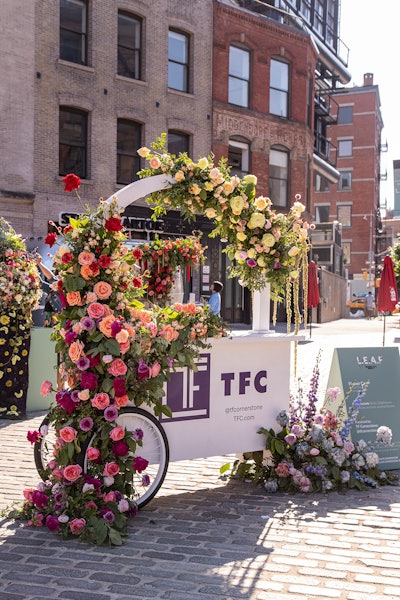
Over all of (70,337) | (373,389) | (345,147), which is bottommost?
(373,389)

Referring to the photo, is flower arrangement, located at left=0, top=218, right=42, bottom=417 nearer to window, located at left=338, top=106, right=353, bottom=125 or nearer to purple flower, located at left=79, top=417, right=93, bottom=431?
purple flower, located at left=79, top=417, right=93, bottom=431

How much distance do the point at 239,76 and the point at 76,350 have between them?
76.9 feet

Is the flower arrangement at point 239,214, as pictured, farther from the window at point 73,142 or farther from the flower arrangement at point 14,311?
the window at point 73,142

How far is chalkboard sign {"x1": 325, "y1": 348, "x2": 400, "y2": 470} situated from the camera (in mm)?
6453

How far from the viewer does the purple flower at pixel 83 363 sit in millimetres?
4848

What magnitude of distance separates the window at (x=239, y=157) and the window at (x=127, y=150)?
187 inches

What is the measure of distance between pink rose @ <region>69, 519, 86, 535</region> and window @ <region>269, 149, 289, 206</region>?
79.5 ft

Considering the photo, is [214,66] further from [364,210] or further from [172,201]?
[364,210]

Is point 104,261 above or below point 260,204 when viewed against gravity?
below

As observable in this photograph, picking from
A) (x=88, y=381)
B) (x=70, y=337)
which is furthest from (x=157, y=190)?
(x=88, y=381)

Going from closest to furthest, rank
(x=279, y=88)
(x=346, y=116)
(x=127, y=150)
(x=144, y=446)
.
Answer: (x=144, y=446)
(x=127, y=150)
(x=279, y=88)
(x=346, y=116)

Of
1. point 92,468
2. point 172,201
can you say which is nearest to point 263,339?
point 172,201

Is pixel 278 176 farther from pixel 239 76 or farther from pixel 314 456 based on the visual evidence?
pixel 314 456

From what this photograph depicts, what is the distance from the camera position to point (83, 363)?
4.86m
